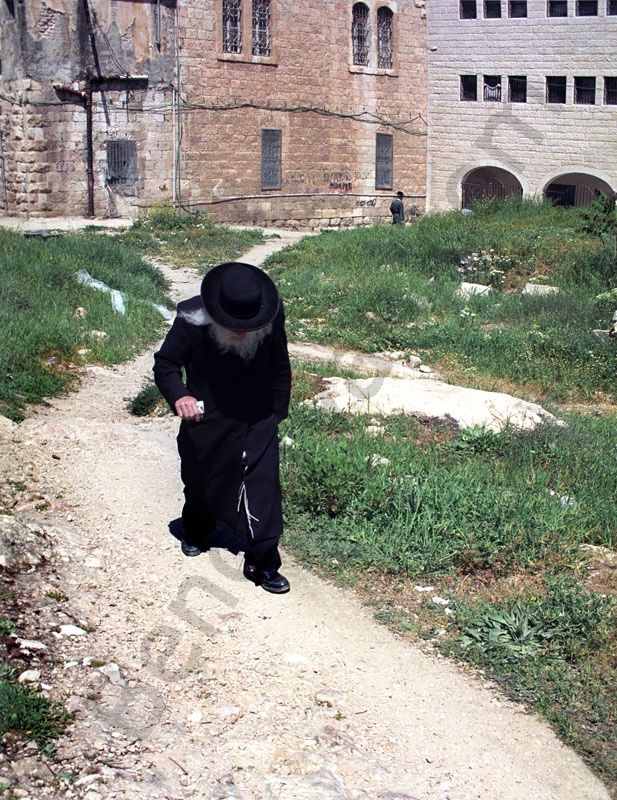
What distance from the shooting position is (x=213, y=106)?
20.7 meters

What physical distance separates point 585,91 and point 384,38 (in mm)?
5140

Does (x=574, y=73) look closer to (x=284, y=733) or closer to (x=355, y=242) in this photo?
(x=355, y=242)

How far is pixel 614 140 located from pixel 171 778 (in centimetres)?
→ 2273

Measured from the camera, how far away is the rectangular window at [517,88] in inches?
958

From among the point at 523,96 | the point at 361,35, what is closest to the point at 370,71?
the point at 361,35

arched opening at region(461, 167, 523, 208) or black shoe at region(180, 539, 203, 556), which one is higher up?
arched opening at region(461, 167, 523, 208)

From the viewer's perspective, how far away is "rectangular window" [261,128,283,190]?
21969 mm

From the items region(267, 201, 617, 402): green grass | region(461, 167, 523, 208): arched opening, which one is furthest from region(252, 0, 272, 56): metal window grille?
region(461, 167, 523, 208): arched opening

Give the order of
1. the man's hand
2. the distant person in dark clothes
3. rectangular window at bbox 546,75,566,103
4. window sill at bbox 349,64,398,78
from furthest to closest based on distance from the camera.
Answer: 1. rectangular window at bbox 546,75,566,103
2. window sill at bbox 349,64,398,78
3. the distant person in dark clothes
4. the man's hand

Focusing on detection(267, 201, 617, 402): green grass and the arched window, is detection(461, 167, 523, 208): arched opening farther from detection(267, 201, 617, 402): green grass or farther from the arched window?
detection(267, 201, 617, 402): green grass

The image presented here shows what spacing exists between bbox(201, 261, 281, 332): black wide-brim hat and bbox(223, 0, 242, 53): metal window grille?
59.3ft

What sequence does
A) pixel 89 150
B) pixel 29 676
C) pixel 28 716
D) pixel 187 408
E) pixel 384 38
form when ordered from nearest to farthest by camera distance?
pixel 28 716, pixel 29 676, pixel 187 408, pixel 89 150, pixel 384 38

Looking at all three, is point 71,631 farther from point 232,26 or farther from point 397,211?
point 397,211

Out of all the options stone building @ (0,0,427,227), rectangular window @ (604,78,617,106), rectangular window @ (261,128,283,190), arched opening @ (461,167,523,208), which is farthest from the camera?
arched opening @ (461,167,523,208)
